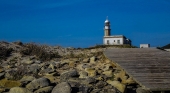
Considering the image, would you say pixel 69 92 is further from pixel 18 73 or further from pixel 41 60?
pixel 41 60

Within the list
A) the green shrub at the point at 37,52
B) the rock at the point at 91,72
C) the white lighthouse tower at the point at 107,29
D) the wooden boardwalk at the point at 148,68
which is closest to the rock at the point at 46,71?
the rock at the point at 91,72

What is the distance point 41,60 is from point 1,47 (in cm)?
252

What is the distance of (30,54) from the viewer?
12.9 metres

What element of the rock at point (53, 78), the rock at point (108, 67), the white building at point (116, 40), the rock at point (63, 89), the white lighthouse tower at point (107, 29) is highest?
the white lighthouse tower at point (107, 29)

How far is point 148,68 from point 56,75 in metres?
2.96

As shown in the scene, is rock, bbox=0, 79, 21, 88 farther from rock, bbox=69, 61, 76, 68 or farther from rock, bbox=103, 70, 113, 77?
rock, bbox=69, 61, 76, 68

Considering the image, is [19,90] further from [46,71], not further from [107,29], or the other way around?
[107,29]

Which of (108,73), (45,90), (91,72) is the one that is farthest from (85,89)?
(108,73)

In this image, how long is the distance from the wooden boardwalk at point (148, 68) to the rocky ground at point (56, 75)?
313mm

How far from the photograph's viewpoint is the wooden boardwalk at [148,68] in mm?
6984

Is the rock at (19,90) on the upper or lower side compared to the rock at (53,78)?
lower

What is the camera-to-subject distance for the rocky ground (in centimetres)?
698

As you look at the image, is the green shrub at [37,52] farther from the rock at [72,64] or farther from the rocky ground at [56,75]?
the rock at [72,64]

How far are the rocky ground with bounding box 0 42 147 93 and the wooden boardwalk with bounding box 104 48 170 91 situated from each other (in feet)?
1.03
